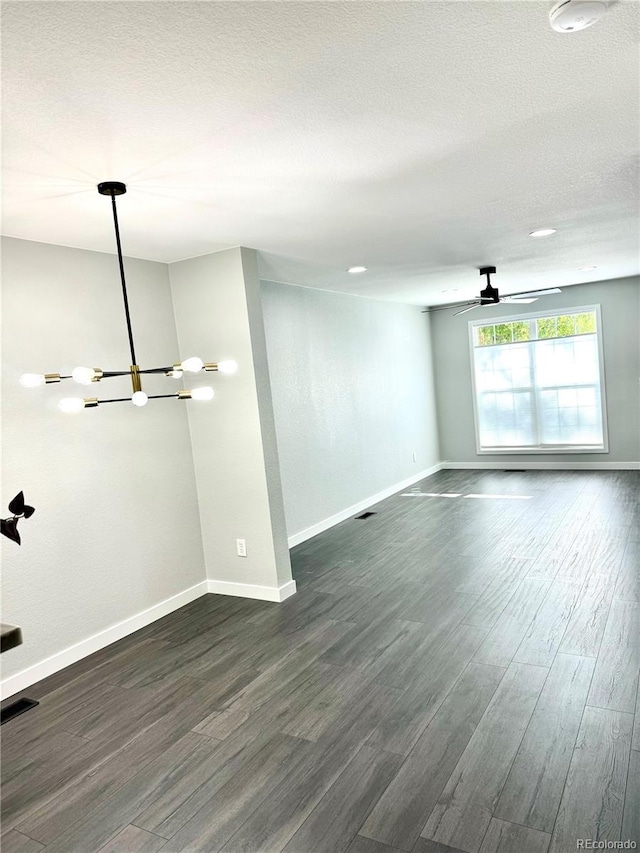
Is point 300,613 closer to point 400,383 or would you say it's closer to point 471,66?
point 471,66

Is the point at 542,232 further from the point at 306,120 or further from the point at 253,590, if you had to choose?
the point at 253,590

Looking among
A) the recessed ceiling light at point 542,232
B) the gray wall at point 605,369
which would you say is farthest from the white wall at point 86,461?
the gray wall at point 605,369

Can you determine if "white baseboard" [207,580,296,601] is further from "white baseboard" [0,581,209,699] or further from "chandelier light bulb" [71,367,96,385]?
"chandelier light bulb" [71,367,96,385]

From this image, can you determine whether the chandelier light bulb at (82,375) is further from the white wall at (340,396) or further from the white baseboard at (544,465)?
the white baseboard at (544,465)

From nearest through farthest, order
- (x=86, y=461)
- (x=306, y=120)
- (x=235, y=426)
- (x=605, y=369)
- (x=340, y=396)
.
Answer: (x=306, y=120)
(x=86, y=461)
(x=235, y=426)
(x=340, y=396)
(x=605, y=369)

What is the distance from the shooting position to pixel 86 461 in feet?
11.6

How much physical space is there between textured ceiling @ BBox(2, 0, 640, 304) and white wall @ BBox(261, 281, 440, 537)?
5.82 feet

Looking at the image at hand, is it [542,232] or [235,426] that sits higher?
[542,232]

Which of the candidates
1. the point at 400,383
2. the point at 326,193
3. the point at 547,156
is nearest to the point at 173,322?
the point at 326,193

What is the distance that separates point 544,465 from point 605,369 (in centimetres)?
152

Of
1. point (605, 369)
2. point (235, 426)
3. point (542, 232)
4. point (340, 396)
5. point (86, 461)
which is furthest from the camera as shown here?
point (605, 369)

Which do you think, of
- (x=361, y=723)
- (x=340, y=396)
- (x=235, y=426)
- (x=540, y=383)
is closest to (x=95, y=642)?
(x=235, y=426)

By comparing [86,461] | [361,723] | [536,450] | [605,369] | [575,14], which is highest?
[575,14]

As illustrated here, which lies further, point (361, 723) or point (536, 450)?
point (536, 450)
